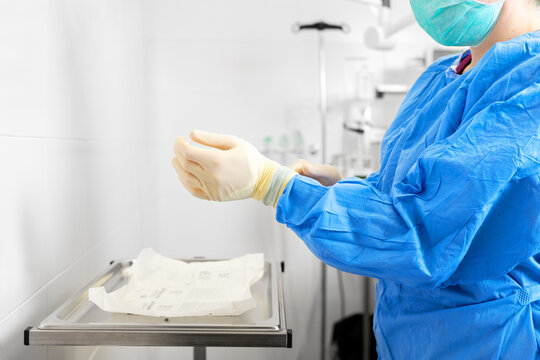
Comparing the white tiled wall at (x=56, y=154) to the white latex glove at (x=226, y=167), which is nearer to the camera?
the white latex glove at (x=226, y=167)

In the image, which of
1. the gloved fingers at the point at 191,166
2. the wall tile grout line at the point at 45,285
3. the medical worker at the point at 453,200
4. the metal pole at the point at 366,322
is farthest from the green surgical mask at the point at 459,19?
the metal pole at the point at 366,322

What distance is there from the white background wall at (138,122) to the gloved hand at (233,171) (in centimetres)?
35

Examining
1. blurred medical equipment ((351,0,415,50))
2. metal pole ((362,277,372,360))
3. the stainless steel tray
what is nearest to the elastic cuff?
the stainless steel tray

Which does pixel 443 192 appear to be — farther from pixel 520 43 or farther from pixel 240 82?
pixel 240 82

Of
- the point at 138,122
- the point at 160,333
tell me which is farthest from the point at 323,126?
the point at 160,333

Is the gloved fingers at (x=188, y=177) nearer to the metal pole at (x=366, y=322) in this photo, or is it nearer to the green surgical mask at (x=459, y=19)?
the green surgical mask at (x=459, y=19)

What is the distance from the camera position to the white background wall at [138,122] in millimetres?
889

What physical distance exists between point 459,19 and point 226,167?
456mm

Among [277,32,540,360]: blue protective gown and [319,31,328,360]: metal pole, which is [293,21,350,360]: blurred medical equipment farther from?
[277,32,540,360]: blue protective gown

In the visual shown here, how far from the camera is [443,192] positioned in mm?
620

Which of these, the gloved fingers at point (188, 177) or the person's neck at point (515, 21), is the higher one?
the person's neck at point (515, 21)

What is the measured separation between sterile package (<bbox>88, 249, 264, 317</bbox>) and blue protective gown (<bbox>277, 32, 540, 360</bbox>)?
32 centimetres

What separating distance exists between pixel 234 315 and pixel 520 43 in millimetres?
675

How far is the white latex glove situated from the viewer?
73 cm
